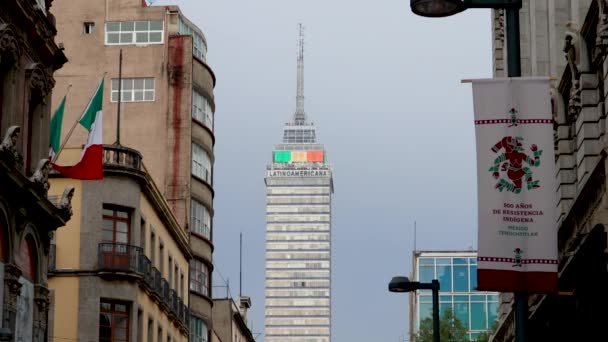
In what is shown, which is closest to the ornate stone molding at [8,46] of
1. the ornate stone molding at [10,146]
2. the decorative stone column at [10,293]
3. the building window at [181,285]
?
the ornate stone molding at [10,146]

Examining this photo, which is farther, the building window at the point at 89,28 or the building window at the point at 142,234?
the building window at the point at 89,28

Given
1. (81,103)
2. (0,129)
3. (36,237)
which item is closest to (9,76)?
(0,129)

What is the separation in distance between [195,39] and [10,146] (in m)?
44.1

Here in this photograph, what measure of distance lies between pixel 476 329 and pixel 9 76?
318 ft

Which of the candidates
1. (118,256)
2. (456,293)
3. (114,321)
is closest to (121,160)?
(118,256)

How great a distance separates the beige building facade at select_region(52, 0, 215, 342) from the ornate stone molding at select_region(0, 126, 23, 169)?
3611cm

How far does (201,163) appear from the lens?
251ft

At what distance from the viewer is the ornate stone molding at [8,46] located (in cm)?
3550

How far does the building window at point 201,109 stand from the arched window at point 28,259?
36.6 meters

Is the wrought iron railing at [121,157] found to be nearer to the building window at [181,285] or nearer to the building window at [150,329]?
the building window at [150,329]

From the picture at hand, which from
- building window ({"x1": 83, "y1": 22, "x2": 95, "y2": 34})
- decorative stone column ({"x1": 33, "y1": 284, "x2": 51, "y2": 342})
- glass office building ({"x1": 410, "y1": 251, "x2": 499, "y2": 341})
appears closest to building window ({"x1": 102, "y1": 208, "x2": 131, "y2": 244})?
decorative stone column ({"x1": 33, "y1": 284, "x2": 51, "y2": 342})

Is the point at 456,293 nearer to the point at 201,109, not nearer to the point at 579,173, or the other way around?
the point at 201,109

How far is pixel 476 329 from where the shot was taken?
5094 inches

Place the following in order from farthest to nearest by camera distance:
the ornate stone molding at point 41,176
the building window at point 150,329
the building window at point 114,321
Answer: the building window at point 150,329
the building window at point 114,321
the ornate stone molding at point 41,176
